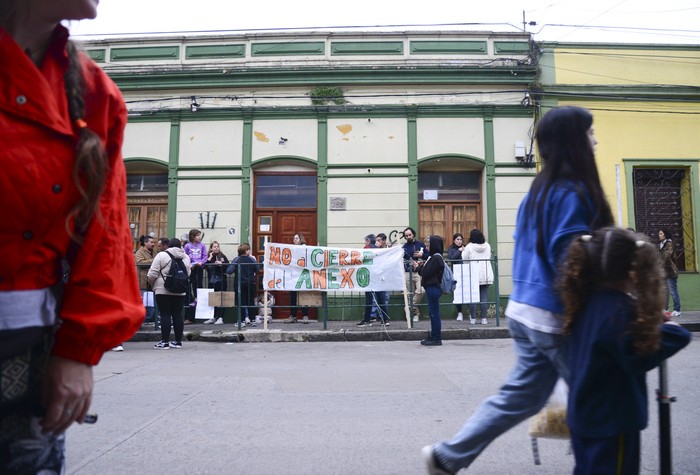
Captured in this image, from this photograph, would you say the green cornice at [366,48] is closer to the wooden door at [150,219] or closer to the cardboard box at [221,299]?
the wooden door at [150,219]

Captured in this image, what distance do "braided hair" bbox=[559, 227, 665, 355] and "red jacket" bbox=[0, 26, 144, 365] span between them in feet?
4.94

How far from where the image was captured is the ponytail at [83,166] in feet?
4.34

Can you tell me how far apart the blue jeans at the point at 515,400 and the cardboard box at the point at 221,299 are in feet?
29.0

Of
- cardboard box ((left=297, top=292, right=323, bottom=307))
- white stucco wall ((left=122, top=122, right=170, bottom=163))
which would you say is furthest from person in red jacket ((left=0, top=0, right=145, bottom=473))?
white stucco wall ((left=122, top=122, right=170, bottom=163))

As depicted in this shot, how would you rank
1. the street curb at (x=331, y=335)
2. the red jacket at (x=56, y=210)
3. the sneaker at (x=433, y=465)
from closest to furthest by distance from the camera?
the red jacket at (x=56, y=210), the sneaker at (x=433, y=465), the street curb at (x=331, y=335)

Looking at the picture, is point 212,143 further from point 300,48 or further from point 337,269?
point 337,269

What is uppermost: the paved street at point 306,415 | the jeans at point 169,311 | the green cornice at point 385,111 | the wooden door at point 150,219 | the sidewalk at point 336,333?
the green cornice at point 385,111

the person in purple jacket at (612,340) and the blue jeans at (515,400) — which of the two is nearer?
the person in purple jacket at (612,340)

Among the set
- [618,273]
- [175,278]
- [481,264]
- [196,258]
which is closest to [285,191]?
[196,258]

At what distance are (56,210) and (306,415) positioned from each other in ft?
11.8

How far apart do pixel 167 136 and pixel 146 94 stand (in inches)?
51.4

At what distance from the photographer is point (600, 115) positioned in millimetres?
13406

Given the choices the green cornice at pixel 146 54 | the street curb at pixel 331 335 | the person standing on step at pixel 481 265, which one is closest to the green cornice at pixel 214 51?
the green cornice at pixel 146 54

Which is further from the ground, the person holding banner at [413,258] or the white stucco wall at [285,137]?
the white stucco wall at [285,137]
